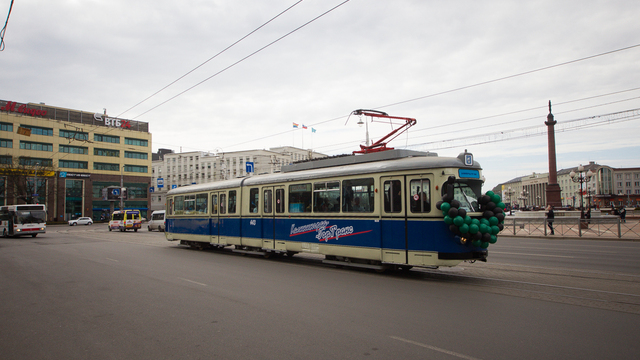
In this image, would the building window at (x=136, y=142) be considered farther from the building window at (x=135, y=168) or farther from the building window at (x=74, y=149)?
the building window at (x=74, y=149)

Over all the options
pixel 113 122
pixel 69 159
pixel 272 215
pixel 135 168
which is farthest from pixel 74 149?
pixel 272 215

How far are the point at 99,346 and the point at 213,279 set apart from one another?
4.73m

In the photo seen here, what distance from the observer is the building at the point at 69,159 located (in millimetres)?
58188

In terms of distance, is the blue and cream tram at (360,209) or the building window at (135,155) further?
the building window at (135,155)

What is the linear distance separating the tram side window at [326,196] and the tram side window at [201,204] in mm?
7555

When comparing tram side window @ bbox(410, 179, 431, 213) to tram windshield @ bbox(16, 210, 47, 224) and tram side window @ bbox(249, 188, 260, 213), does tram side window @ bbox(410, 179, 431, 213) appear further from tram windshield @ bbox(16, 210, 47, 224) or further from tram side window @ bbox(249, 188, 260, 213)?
tram windshield @ bbox(16, 210, 47, 224)

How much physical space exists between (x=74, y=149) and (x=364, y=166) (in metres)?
72.5

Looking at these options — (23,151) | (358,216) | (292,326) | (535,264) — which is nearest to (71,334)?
(292,326)

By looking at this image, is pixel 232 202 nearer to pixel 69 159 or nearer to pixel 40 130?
pixel 40 130

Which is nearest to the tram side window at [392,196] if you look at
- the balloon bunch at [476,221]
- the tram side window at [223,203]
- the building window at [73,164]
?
the balloon bunch at [476,221]

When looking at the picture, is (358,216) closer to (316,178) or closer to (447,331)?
(316,178)

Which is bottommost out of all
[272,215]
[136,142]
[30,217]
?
[30,217]

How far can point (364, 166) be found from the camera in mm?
11070

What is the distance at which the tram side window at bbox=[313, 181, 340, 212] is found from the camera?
38.4 ft
